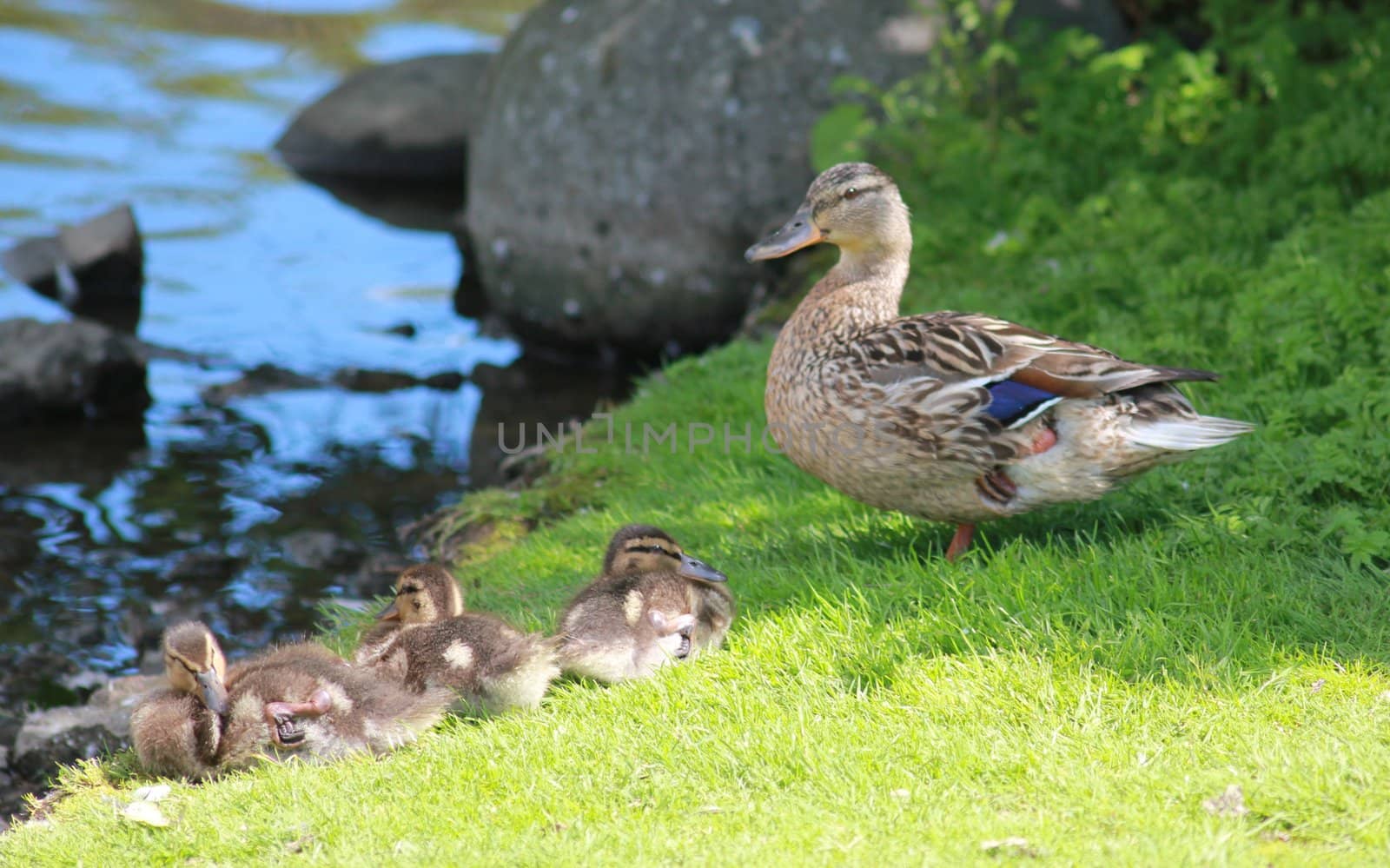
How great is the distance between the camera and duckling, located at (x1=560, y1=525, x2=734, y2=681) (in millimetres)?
5254

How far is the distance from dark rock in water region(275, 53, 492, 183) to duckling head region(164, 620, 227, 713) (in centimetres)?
1159

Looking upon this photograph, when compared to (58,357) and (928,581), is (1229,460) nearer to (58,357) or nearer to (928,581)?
(928,581)

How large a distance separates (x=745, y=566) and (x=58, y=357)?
631cm

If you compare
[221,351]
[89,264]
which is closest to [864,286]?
[221,351]

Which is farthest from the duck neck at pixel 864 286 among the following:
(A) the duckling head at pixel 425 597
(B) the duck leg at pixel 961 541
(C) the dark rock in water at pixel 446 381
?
(C) the dark rock in water at pixel 446 381

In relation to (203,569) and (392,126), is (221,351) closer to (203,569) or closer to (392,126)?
(203,569)

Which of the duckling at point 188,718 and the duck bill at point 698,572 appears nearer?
the duckling at point 188,718

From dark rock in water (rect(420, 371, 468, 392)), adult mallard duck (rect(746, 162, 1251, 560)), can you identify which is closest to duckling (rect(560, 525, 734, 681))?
adult mallard duck (rect(746, 162, 1251, 560))

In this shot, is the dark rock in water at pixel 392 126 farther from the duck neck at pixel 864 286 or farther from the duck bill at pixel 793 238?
the duck neck at pixel 864 286

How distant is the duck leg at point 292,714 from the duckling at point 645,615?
0.82 meters

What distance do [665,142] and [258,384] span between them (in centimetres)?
343

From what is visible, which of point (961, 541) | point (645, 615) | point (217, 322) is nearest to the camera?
point (645, 615)

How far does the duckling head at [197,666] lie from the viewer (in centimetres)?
502

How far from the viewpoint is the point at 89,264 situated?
12492mm
